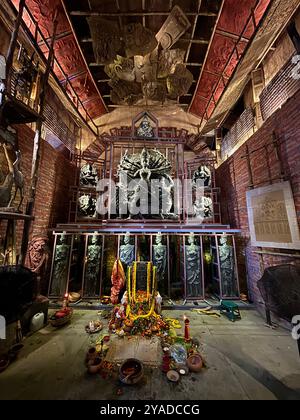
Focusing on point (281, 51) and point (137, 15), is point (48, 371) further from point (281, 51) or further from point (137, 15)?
point (137, 15)

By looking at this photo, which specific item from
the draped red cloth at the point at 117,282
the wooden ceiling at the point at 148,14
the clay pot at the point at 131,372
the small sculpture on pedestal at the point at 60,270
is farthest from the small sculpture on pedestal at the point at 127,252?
the wooden ceiling at the point at 148,14

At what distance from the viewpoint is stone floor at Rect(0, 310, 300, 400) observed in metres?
1.92

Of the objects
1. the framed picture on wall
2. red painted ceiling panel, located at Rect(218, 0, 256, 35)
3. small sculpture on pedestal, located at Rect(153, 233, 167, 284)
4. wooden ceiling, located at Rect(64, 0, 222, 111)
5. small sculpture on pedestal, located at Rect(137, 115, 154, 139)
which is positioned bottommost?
small sculpture on pedestal, located at Rect(153, 233, 167, 284)

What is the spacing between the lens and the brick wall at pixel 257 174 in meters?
3.28

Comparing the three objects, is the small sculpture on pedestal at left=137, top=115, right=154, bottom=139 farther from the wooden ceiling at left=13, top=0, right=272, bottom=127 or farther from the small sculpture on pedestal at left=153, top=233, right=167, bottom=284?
the small sculpture on pedestal at left=153, top=233, right=167, bottom=284

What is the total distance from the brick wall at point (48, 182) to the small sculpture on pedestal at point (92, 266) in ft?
4.76

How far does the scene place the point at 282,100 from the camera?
3.71 m

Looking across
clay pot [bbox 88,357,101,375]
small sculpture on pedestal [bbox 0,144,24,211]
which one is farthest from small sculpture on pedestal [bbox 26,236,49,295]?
clay pot [bbox 88,357,101,375]

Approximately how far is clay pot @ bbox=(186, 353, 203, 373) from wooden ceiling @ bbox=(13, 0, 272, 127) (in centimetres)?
606

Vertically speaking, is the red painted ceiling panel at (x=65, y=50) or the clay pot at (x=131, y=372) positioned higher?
the red painted ceiling panel at (x=65, y=50)

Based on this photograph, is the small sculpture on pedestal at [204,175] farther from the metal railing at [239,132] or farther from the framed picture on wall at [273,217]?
the framed picture on wall at [273,217]

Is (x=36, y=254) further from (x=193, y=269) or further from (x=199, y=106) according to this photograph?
(x=199, y=106)

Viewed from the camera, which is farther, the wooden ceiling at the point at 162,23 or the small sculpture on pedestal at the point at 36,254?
the small sculpture on pedestal at the point at 36,254

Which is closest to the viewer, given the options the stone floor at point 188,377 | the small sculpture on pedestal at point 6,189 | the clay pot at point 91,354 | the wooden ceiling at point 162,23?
the stone floor at point 188,377
